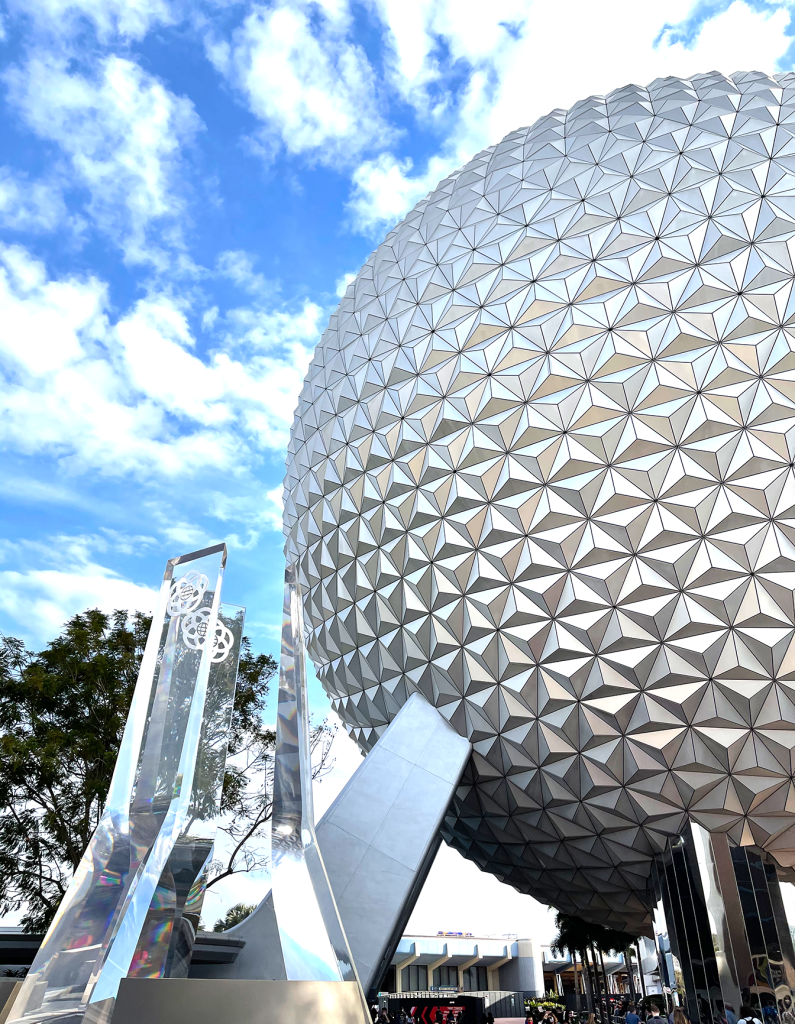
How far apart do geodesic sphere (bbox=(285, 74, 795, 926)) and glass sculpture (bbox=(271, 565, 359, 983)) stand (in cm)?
535

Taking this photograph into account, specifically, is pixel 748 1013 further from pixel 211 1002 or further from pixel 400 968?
pixel 400 968

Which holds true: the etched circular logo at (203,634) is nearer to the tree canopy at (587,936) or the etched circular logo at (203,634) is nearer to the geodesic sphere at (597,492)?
the geodesic sphere at (597,492)

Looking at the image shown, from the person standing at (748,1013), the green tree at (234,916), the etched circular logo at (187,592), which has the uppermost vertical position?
the etched circular logo at (187,592)

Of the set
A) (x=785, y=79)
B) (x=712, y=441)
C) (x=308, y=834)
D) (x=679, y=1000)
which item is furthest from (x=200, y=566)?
(x=785, y=79)

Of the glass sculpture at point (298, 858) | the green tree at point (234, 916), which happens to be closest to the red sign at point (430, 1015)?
the green tree at point (234, 916)

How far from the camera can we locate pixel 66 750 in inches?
670

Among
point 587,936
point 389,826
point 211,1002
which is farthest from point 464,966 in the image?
point 211,1002

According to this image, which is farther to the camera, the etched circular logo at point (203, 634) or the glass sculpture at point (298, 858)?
the etched circular logo at point (203, 634)

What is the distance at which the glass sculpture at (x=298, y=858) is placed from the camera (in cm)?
642

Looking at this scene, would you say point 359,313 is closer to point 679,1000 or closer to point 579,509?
point 579,509

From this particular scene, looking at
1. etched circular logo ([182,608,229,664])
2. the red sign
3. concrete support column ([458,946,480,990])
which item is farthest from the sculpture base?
concrete support column ([458,946,480,990])

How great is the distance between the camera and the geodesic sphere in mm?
11484

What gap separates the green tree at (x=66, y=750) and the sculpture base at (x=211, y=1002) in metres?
9.56

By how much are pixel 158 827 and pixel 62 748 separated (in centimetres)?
1163
